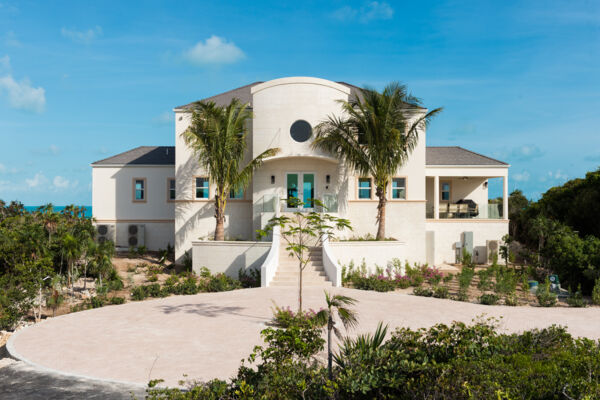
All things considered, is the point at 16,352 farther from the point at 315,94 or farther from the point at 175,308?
the point at 315,94

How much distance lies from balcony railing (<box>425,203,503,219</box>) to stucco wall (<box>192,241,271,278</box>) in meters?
11.9

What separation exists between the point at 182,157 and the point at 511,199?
31.3 meters

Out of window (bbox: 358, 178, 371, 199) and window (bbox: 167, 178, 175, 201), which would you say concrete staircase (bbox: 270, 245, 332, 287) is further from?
window (bbox: 167, 178, 175, 201)

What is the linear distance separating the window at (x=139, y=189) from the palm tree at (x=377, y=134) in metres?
11.6

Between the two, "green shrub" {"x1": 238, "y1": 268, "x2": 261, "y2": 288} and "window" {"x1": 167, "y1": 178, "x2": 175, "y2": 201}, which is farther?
"window" {"x1": 167, "y1": 178, "x2": 175, "y2": 201}

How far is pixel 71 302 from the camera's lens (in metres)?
14.8

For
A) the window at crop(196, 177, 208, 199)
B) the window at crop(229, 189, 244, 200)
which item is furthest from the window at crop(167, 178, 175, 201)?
the window at crop(229, 189, 244, 200)

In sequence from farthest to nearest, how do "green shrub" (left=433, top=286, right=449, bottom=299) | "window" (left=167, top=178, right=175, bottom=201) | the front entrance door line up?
1. "window" (left=167, top=178, right=175, bottom=201)
2. the front entrance door
3. "green shrub" (left=433, top=286, right=449, bottom=299)

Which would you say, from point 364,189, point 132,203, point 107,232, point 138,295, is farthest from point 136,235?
point 364,189

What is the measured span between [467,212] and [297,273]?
43.4ft

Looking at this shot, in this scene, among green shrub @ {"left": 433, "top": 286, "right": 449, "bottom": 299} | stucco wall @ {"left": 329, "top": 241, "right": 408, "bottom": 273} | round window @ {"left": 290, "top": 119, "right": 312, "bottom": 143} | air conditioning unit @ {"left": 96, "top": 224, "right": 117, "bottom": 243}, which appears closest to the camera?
green shrub @ {"left": 433, "top": 286, "right": 449, "bottom": 299}

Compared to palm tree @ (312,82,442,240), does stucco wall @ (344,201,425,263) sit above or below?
below

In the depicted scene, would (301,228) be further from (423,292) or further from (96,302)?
(96,302)

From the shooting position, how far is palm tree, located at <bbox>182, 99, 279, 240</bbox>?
19.7 metres
